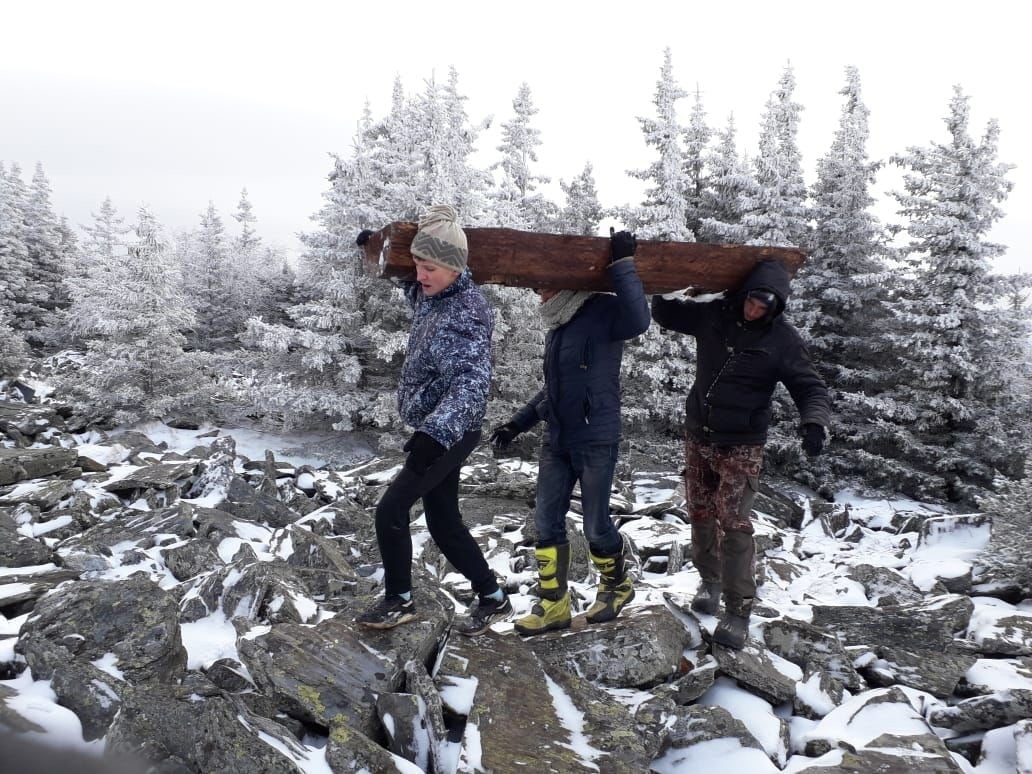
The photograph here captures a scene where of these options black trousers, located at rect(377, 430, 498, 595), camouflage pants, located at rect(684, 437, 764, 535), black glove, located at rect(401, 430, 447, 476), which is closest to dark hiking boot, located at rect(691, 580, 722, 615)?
camouflage pants, located at rect(684, 437, 764, 535)

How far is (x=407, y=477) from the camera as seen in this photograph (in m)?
3.59

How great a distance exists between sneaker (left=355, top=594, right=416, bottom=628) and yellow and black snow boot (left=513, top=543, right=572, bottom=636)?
0.82m

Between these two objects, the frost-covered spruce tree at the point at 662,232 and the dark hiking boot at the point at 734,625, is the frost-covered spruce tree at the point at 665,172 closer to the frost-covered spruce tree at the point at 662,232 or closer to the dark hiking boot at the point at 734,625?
the frost-covered spruce tree at the point at 662,232

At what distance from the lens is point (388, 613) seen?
3.78m

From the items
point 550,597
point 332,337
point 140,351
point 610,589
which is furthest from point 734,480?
point 140,351

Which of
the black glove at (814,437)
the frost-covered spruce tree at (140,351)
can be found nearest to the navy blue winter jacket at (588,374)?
the black glove at (814,437)

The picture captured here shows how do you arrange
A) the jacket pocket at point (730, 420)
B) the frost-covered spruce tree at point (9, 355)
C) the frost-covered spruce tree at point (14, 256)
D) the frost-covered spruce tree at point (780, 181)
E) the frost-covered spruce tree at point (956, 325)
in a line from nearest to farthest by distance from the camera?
1. the jacket pocket at point (730, 420)
2. the frost-covered spruce tree at point (956, 325)
3. the frost-covered spruce tree at point (780, 181)
4. the frost-covered spruce tree at point (9, 355)
5. the frost-covered spruce tree at point (14, 256)

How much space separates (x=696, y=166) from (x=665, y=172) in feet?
7.96

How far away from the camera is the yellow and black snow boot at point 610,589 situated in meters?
4.23

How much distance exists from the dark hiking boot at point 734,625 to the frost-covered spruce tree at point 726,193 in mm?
14261

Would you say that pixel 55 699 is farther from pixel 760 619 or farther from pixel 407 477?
pixel 760 619

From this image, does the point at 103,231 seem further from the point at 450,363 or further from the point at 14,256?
the point at 450,363

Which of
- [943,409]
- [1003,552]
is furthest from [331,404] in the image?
[943,409]

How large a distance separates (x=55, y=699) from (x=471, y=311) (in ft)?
9.20
